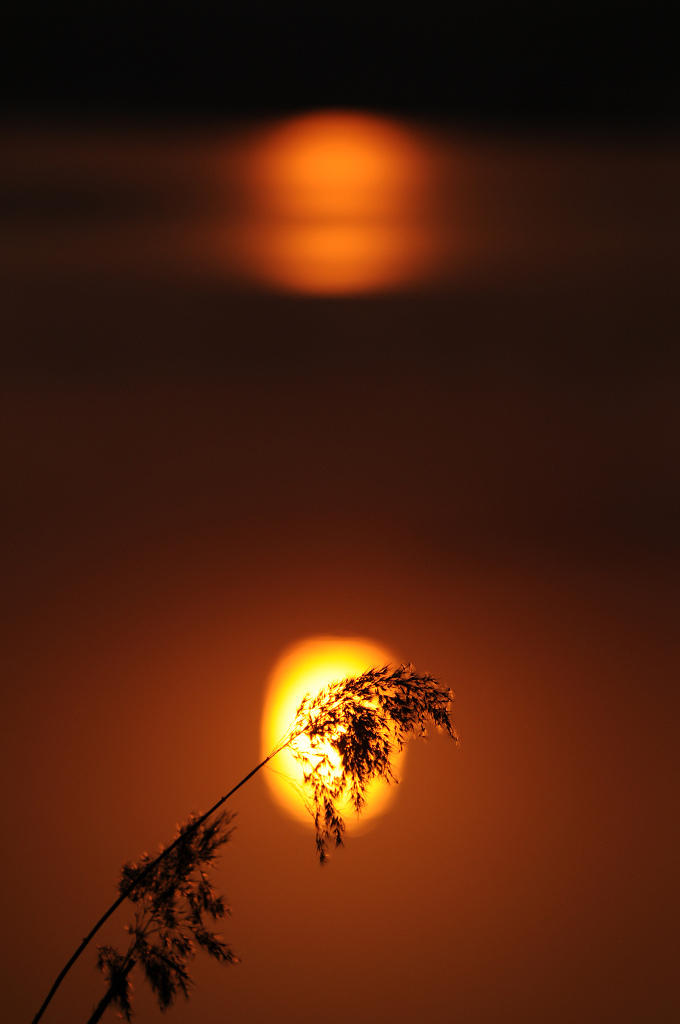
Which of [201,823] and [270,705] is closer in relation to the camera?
[201,823]

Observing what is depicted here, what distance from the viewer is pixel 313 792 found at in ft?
7.89

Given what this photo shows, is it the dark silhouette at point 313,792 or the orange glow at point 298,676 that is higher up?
the orange glow at point 298,676

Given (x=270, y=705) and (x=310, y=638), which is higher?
(x=310, y=638)

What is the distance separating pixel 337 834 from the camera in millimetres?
2373

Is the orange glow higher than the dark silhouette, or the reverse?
the orange glow

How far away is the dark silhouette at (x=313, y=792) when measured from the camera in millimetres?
2201

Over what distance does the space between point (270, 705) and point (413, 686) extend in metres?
4.54

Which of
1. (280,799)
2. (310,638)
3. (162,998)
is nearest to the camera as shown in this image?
(162,998)

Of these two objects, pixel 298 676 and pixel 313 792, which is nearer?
pixel 313 792

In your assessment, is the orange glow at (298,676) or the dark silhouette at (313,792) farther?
the orange glow at (298,676)

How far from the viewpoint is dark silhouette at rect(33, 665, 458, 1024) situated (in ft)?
7.22

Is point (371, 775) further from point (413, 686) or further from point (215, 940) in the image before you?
point (215, 940)

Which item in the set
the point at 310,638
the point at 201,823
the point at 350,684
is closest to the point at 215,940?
the point at 201,823

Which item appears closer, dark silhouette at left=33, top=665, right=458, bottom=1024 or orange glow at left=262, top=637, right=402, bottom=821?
dark silhouette at left=33, top=665, right=458, bottom=1024
